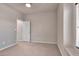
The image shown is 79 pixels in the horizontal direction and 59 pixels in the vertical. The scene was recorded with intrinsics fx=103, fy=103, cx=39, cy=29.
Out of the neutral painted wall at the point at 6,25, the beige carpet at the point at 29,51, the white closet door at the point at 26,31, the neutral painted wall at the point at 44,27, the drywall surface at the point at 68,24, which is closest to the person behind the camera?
the drywall surface at the point at 68,24

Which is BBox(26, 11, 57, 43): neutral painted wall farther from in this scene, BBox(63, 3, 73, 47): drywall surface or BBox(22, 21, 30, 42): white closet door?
BBox(63, 3, 73, 47): drywall surface

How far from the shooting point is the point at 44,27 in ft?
24.2

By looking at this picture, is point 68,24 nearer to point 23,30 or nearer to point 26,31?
point 26,31

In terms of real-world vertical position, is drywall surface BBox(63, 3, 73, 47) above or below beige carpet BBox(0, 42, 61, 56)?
above

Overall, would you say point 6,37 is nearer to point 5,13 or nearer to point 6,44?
point 6,44

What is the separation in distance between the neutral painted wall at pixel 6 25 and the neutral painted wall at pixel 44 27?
1959 millimetres

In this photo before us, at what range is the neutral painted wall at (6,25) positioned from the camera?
471cm

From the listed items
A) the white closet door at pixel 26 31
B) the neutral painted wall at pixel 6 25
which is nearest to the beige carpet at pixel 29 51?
the neutral painted wall at pixel 6 25

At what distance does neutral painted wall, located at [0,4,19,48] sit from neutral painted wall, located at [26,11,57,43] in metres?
1.96

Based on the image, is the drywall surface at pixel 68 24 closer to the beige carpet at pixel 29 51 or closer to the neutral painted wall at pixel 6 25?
the beige carpet at pixel 29 51

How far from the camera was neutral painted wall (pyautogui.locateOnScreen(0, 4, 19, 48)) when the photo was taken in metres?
4.71

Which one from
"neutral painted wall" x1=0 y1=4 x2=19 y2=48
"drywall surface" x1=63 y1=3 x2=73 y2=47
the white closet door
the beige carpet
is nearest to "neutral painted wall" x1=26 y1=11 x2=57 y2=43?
the white closet door

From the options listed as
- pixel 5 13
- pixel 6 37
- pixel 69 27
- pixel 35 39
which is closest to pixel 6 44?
pixel 6 37

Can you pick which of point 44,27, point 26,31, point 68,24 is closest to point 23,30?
point 26,31
